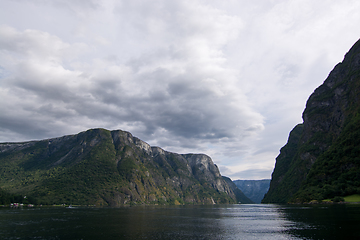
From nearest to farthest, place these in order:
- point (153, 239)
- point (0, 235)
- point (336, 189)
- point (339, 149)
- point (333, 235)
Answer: point (333, 235) → point (153, 239) → point (0, 235) → point (336, 189) → point (339, 149)

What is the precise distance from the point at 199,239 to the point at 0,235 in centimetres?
5117

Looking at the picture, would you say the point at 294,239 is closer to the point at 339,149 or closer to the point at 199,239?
the point at 199,239

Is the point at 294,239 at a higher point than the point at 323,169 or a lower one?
lower

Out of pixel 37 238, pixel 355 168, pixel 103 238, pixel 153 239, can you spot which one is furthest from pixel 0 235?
pixel 355 168

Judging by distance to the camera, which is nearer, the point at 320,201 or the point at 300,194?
the point at 320,201

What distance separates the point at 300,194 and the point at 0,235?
215945 millimetres

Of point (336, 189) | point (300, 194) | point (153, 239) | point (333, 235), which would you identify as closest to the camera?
point (333, 235)

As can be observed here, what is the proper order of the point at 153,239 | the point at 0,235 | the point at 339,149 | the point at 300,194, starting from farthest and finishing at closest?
the point at 300,194 < the point at 339,149 < the point at 0,235 < the point at 153,239

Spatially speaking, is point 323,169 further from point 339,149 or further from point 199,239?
point 199,239

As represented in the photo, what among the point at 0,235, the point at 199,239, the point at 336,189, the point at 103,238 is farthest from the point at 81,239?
the point at 336,189

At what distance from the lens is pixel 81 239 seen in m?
51.6

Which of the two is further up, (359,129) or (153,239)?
(359,129)

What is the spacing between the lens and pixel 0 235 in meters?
55.9

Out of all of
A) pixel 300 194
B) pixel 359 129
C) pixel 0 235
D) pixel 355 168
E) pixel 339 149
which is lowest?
pixel 0 235
